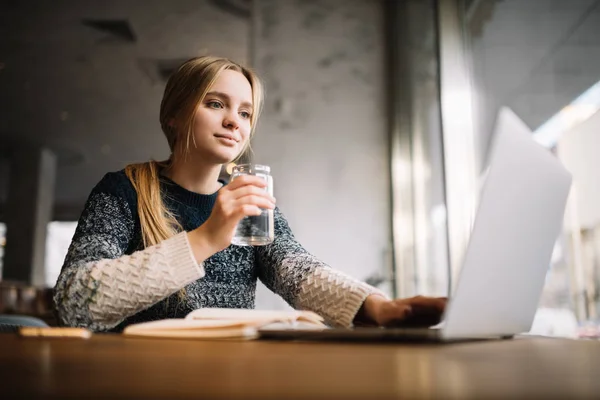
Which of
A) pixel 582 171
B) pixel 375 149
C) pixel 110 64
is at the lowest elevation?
pixel 582 171

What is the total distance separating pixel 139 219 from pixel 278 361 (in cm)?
91

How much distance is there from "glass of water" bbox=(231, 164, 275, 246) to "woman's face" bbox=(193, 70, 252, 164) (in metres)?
0.37

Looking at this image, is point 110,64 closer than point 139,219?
No

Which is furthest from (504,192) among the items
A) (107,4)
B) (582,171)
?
(107,4)

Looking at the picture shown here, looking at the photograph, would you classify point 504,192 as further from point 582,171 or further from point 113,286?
point 582,171

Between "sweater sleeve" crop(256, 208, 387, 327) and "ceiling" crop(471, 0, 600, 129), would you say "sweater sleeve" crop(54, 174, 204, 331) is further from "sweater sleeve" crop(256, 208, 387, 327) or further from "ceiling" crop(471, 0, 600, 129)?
"ceiling" crop(471, 0, 600, 129)

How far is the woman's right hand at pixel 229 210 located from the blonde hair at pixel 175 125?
33 cm

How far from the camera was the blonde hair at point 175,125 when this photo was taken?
1256mm

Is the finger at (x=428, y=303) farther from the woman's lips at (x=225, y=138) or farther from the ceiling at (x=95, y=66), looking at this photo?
the ceiling at (x=95, y=66)

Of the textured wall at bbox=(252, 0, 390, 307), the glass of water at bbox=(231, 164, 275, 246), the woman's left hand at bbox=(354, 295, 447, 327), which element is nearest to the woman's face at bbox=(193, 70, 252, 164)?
the glass of water at bbox=(231, 164, 275, 246)

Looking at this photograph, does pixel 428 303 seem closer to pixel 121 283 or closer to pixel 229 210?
pixel 229 210

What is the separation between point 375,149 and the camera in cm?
383

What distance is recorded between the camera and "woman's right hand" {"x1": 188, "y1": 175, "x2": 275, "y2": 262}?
0.91 meters

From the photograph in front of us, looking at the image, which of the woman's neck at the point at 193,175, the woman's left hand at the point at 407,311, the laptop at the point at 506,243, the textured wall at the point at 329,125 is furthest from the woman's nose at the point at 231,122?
the textured wall at the point at 329,125
